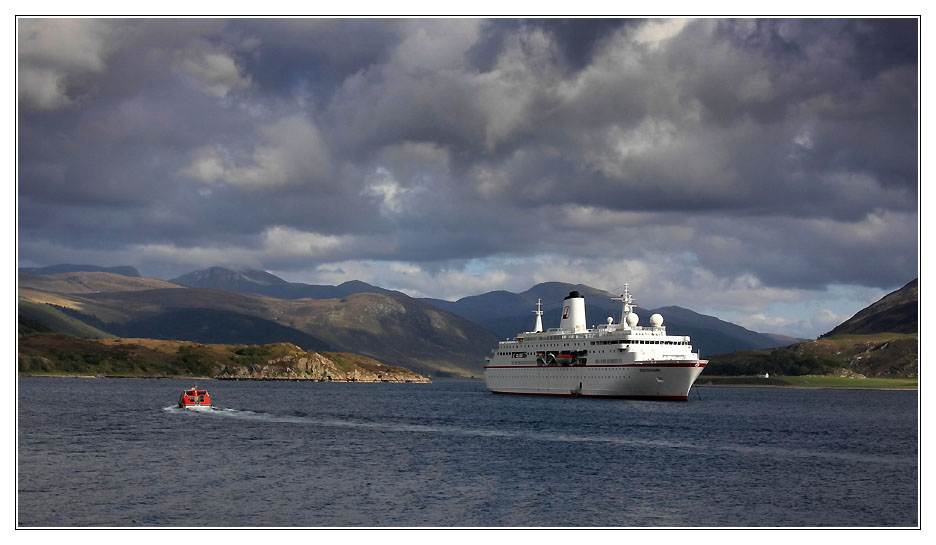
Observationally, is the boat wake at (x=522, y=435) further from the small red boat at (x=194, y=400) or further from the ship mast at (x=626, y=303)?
the ship mast at (x=626, y=303)

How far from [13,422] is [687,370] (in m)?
132

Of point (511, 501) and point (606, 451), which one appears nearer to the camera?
point (511, 501)

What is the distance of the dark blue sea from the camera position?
171ft

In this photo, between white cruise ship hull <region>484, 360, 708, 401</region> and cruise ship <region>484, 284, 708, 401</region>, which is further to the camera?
cruise ship <region>484, 284, 708, 401</region>

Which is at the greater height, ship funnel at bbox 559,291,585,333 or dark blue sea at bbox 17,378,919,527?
ship funnel at bbox 559,291,585,333

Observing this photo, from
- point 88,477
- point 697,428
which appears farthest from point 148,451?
point 697,428

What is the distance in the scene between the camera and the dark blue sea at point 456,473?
5200cm

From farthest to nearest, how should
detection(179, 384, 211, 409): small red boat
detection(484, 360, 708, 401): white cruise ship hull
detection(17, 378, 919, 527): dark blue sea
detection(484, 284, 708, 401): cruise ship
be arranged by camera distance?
detection(484, 284, 708, 401): cruise ship, detection(484, 360, 708, 401): white cruise ship hull, detection(179, 384, 211, 409): small red boat, detection(17, 378, 919, 527): dark blue sea

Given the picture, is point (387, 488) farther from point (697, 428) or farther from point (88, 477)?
point (697, 428)

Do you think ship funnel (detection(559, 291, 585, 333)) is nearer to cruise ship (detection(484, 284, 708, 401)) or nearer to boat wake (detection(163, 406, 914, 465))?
cruise ship (detection(484, 284, 708, 401))

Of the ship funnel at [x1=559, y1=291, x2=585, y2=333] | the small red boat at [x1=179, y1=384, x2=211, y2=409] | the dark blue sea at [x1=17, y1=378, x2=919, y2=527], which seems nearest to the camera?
the dark blue sea at [x1=17, y1=378, x2=919, y2=527]

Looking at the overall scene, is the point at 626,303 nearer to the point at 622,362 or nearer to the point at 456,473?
the point at 622,362

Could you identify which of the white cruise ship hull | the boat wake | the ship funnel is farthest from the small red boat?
the ship funnel

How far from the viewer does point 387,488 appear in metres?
60.7
